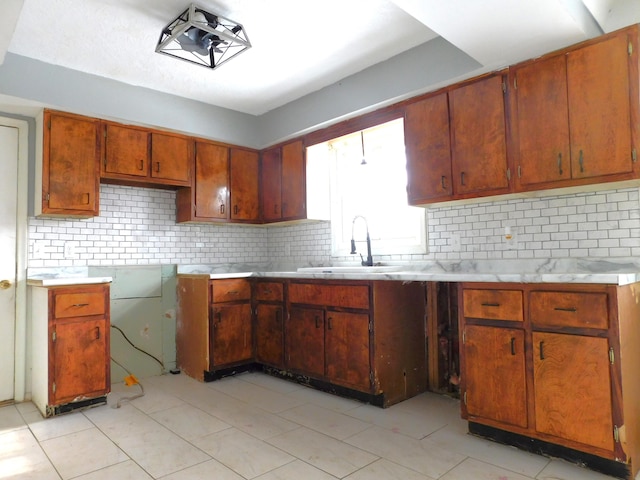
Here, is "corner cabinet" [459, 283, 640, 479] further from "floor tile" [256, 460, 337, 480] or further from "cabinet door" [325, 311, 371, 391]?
"floor tile" [256, 460, 337, 480]

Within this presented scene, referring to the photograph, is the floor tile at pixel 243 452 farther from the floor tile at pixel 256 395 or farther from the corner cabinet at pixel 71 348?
the corner cabinet at pixel 71 348

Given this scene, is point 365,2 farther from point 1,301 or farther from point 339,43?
point 1,301

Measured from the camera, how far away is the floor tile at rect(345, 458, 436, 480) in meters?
2.02

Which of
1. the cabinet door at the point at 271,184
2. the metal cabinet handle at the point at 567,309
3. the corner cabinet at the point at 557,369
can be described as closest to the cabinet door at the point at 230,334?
the cabinet door at the point at 271,184

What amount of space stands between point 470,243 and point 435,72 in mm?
1267

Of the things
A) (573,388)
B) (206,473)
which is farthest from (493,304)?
(206,473)

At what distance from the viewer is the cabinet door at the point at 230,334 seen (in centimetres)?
376

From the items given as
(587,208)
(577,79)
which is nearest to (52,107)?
(577,79)

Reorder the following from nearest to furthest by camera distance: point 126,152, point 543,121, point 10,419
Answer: point 543,121, point 10,419, point 126,152

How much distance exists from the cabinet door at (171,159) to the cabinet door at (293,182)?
3.15ft

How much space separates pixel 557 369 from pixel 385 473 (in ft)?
3.34

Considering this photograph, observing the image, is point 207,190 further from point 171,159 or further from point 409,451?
point 409,451

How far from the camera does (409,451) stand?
2.29 m

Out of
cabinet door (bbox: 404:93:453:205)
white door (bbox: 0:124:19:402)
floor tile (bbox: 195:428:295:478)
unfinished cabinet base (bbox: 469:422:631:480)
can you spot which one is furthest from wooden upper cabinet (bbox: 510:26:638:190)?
white door (bbox: 0:124:19:402)
